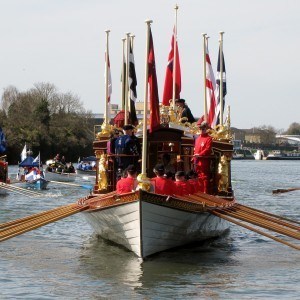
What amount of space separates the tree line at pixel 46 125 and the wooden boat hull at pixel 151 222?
8367 cm

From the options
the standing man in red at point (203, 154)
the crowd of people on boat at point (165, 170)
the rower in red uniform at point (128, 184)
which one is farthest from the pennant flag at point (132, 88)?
the rower in red uniform at point (128, 184)

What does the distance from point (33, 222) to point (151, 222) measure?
275 centimetres

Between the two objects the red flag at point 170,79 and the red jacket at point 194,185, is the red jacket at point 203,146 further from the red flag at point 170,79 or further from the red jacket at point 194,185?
the red flag at point 170,79

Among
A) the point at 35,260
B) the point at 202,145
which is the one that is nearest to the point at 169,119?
the point at 202,145

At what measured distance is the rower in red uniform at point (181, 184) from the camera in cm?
2231

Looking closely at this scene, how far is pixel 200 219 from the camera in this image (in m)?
22.9

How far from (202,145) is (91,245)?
13.3 feet

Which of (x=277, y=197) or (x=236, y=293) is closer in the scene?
(x=236, y=293)

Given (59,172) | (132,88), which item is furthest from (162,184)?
(59,172)

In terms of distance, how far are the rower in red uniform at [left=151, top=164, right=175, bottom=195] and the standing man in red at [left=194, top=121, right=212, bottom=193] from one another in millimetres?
3043

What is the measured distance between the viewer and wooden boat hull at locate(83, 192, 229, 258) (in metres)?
20.3

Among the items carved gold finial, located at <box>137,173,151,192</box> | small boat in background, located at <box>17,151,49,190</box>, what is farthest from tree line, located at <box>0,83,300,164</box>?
carved gold finial, located at <box>137,173,151,192</box>

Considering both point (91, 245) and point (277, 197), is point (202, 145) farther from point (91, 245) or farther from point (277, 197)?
point (277, 197)

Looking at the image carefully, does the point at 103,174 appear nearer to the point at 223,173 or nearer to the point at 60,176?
the point at 223,173
